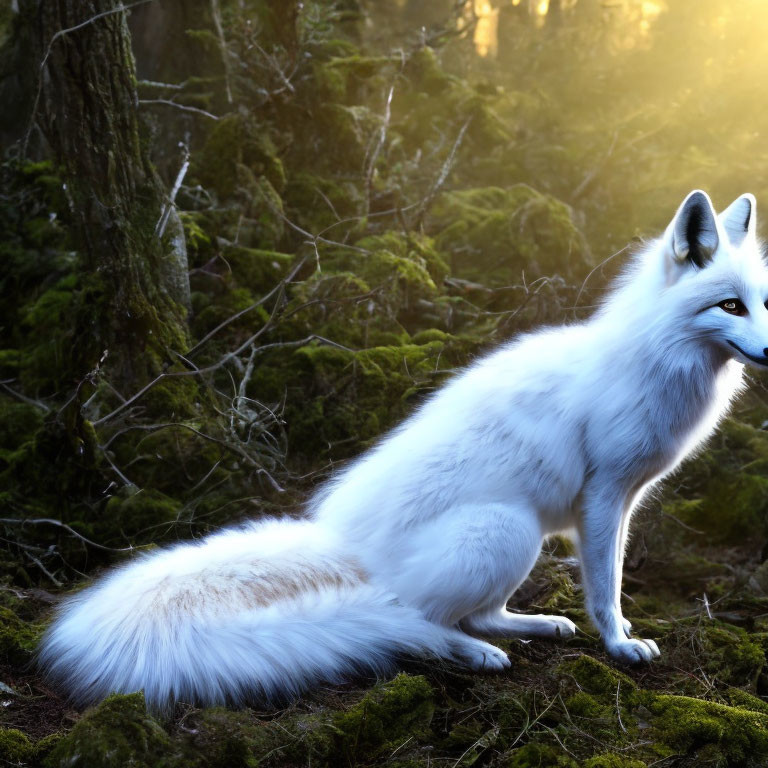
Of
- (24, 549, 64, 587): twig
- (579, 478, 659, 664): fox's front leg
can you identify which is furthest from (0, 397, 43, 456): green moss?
(579, 478, 659, 664): fox's front leg

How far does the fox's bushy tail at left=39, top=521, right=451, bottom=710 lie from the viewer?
2.70 meters

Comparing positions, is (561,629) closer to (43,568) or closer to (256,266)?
(43,568)

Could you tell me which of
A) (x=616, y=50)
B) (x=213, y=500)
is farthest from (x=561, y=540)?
(x=616, y=50)

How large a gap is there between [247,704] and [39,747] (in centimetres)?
71

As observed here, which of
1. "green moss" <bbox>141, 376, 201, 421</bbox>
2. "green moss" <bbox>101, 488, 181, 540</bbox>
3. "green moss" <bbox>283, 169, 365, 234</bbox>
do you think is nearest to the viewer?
"green moss" <bbox>101, 488, 181, 540</bbox>

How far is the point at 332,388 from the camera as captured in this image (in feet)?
18.2

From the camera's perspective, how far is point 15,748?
2391mm

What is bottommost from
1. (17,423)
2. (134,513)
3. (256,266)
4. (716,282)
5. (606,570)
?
(606,570)

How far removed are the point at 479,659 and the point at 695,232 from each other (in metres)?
2.07

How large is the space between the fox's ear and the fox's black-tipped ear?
0.32 m

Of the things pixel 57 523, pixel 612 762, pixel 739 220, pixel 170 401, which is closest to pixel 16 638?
pixel 57 523

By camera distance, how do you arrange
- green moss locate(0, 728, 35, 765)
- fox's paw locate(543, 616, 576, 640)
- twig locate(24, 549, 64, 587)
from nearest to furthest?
green moss locate(0, 728, 35, 765), fox's paw locate(543, 616, 576, 640), twig locate(24, 549, 64, 587)

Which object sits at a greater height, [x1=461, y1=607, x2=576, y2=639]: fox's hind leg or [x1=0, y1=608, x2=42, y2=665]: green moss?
[x1=0, y1=608, x2=42, y2=665]: green moss

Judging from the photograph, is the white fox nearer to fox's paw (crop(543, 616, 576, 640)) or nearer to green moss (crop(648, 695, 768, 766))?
fox's paw (crop(543, 616, 576, 640))
